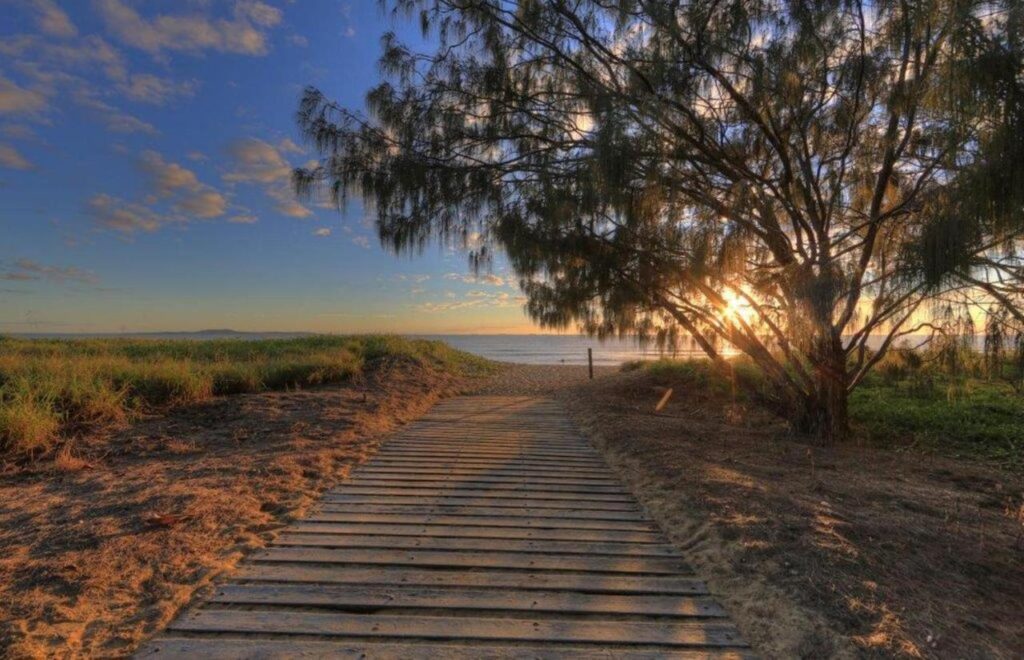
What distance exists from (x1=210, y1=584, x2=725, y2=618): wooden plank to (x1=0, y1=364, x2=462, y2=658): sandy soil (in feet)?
1.20

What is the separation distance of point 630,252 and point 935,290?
3197mm

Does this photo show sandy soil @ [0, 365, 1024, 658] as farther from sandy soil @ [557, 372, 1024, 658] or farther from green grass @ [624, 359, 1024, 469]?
green grass @ [624, 359, 1024, 469]

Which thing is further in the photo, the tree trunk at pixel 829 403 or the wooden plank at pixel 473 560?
the tree trunk at pixel 829 403

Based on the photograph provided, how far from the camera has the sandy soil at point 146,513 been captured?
262 cm

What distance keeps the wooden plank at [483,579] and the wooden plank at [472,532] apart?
54 cm

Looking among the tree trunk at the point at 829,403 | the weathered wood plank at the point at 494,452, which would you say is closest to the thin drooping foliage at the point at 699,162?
the tree trunk at the point at 829,403

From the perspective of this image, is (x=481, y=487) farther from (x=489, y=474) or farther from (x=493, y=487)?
(x=489, y=474)

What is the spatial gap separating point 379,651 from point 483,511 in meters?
1.91

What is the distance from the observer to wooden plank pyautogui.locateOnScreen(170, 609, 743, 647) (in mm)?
2547

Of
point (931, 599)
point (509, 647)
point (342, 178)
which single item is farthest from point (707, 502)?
point (342, 178)

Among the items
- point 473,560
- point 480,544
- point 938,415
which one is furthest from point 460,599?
point 938,415

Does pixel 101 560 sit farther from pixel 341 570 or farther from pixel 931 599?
pixel 931 599

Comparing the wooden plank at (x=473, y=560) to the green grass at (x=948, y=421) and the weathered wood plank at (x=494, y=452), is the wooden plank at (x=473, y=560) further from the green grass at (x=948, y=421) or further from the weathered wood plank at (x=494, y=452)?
the green grass at (x=948, y=421)

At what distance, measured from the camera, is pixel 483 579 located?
3.11 metres
